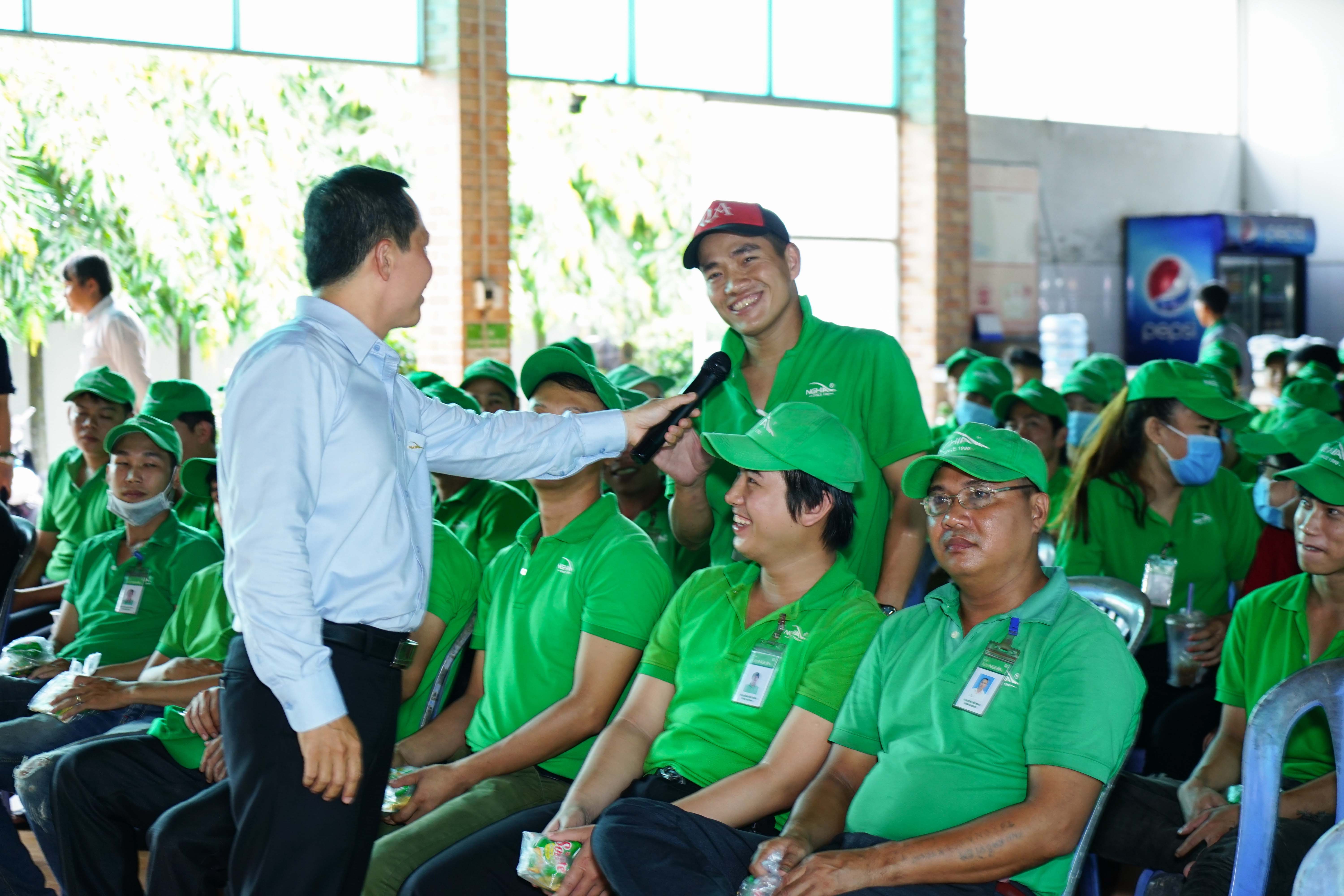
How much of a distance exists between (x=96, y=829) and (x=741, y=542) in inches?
66.2

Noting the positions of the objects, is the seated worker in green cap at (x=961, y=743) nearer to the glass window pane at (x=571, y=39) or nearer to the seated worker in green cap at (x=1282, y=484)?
the seated worker in green cap at (x=1282, y=484)

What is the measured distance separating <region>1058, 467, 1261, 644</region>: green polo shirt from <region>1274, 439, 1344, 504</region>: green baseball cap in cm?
86

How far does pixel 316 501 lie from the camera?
6.46 feet

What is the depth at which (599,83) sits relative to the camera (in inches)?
366

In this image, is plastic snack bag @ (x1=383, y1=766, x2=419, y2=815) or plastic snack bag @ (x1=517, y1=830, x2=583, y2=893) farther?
plastic snack bag @ (x1=383, y1=766, x2=419, y2=815)

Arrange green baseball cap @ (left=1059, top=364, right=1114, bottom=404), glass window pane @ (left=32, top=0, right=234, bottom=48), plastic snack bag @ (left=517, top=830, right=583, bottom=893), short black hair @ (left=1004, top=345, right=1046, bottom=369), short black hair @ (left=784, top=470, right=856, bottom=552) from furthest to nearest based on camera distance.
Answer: short black hair @ (left=1004, top=345, right=1046, bottom=369)
glass window pane @ (left=32, top=0, right=234, bottom=48)
green baseball cap @ (left=1059, top=364, right=1114, bottom=404)
short black hair @ (left=784, top=470, right=856, bottom=552)
plastic snack bag @ (left=517, top=830, right=583, bottom=893)

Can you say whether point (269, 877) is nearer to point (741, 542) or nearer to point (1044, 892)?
point (741, 542)

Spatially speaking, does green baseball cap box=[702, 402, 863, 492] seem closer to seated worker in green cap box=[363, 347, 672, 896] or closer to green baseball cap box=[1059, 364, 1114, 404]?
seated worker in green cap box=[363, 347, 672, 896]

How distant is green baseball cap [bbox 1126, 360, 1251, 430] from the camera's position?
3576 millimetres

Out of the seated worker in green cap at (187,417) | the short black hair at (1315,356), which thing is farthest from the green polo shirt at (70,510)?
the short black hair at (1315,356)

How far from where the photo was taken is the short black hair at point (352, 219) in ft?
6.68

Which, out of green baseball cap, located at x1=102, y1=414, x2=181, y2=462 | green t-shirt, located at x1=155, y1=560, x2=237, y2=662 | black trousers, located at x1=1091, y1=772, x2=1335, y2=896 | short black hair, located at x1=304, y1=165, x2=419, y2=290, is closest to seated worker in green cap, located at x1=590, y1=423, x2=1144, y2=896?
black trousers, located at x1=1091, y1=772, x2=1335, y2=896

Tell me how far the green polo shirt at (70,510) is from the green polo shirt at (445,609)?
1.95 m

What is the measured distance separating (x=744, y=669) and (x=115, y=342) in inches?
195
